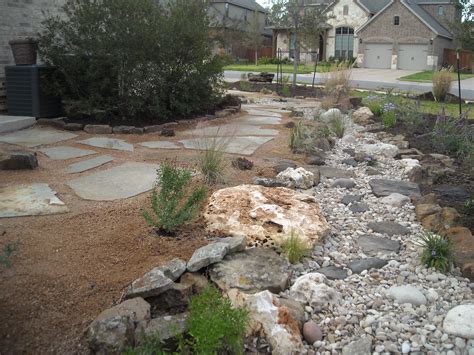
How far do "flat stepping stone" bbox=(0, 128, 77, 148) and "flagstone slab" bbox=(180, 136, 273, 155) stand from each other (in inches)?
64.6

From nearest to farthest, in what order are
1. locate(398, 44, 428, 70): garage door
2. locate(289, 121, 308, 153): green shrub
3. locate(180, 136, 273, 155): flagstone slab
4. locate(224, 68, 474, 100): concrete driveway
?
1. locate(180, 136, 273, 155): flagstone slab
2. locate(289, 121, 308, 153): green shrub
3. locate(224, 68, 474, 100): concrete driveway
4. locate(398, 44, 428, 70): garage door

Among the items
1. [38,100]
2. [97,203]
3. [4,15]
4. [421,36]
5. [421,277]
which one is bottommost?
[421,277]

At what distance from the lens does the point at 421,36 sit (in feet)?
124

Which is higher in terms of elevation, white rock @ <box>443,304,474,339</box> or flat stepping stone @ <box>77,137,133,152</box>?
flat stepping stone @ <box>77,137,133,152</box>

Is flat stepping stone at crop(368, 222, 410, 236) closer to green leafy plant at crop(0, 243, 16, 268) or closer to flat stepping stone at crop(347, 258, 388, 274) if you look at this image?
flat stepping stone at crop(347, 258, 388, 274)

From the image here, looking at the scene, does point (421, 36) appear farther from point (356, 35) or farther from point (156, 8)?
point (156, 8)

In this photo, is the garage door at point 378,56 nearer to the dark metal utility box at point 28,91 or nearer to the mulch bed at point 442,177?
the mulch bed at point 442,177

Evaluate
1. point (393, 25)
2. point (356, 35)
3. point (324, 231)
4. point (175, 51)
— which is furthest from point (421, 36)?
point (324, 231)

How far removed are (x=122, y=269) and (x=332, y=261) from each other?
1415mm

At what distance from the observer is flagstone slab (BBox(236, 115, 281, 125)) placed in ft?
28.4

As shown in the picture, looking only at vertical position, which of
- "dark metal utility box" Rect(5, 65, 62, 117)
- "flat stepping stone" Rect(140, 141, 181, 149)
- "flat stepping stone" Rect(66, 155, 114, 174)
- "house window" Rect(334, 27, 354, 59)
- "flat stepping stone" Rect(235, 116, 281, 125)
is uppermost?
"house window" Rect(334, 27, 354, 59)

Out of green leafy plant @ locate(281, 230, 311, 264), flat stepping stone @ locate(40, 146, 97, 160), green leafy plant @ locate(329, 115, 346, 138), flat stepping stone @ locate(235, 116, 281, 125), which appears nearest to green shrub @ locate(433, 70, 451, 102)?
flat stepping stone @ locate(235, 116, 281, 125)

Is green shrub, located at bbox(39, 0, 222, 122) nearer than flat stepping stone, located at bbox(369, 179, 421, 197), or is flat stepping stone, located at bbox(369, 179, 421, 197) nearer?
flat stepping stone, located at bbox(369, 179, 421, 197)

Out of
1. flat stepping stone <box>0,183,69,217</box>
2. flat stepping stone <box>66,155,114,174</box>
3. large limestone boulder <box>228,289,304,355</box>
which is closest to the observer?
large limestone boulder <box>228,289,304,355</box>
